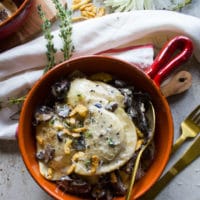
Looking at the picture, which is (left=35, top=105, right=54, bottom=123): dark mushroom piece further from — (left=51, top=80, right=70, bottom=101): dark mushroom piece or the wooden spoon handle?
the wooden spoon handle

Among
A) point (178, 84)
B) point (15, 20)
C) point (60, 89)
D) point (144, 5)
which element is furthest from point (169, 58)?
point (15, 20)

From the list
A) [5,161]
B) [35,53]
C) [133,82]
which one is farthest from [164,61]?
[5,161]

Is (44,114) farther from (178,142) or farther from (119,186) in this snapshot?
(178,142)

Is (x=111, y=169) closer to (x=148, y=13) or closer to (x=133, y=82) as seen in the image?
(x=133, y=82)

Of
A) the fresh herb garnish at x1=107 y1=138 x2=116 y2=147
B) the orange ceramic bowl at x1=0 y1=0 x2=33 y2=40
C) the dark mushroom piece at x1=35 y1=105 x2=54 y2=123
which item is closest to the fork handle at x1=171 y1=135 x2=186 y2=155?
the fresh herb garnish at x1=107 y1=138 x2=116 y2=147

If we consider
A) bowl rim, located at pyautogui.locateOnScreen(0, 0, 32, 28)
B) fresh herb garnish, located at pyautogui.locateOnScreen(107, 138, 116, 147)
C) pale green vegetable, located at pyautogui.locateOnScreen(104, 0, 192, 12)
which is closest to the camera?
fresh herb garnish, located at pyautogui.locateOnScreen(107, 138, 116, 147)

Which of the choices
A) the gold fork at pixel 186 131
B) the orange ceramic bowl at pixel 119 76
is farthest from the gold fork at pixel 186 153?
the orange ceramic bowl at pixel 119 76

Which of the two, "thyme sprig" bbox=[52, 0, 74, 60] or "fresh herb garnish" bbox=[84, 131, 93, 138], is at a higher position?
"thyme sprig" bbox=[52, 0, 74, 60]
